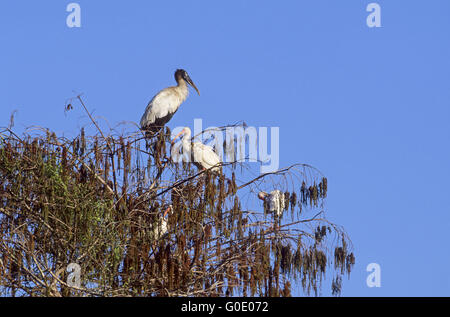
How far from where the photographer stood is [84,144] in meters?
11.8

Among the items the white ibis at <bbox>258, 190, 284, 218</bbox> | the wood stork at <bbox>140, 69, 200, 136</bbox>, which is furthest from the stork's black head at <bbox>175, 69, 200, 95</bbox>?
the white ibis at <bbox>258, 190, 284, 218</bbox>

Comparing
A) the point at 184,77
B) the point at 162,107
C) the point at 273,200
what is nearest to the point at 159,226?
the point at 273,200

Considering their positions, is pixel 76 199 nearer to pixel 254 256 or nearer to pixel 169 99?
pixel 254 256

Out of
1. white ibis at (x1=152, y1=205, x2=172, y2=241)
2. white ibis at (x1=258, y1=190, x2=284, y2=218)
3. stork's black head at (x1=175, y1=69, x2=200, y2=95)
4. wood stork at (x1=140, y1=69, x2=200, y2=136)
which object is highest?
stork's black head at (x1=175, y1=69, x2=200, y2=95)

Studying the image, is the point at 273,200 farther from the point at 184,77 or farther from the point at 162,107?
the point at 184,77

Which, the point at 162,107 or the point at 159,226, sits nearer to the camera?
the point at 159,226

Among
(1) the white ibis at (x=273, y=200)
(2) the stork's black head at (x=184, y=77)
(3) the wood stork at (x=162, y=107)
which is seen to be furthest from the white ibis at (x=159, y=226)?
(2) the stork's black head at (x=184, y=77)

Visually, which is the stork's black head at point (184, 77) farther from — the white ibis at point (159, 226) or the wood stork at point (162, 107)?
the white ibis at point (159, 226)

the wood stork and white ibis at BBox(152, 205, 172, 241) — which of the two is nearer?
white ibis at BBox(152, 205, 172, 241)

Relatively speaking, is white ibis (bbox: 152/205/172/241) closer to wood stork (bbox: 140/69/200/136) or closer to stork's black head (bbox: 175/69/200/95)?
wood stork (bbox: 140/69/200/136)
